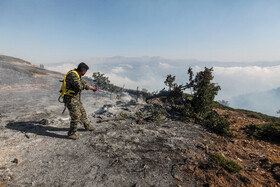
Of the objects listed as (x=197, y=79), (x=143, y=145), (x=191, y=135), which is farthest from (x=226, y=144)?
(x=197, y=79)

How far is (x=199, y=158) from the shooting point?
5.22 m

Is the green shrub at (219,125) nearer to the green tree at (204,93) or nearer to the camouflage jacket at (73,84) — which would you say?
the green tree at (204,93)

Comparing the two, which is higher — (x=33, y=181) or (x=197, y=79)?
(x=197, y=79)

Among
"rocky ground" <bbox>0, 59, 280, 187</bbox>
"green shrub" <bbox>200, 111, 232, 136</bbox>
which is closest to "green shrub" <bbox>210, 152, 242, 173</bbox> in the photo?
"rocky ground" <bbox>0, 59, 280, 187</bbox>

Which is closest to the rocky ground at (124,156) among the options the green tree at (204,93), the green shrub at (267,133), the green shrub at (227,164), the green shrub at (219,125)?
the green shrub at (227,164)

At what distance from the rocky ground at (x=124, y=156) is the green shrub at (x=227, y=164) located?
157mm

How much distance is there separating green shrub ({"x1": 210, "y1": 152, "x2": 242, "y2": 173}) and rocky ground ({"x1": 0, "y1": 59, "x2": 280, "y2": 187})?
0.51ft

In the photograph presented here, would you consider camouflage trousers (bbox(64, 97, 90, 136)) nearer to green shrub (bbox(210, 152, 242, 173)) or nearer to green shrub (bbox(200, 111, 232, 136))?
green shrub (bbox(210, 152, 242, 173))

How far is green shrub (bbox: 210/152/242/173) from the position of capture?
14.7 ft

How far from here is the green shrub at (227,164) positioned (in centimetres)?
448

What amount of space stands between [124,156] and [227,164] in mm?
3407

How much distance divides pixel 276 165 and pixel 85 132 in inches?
294

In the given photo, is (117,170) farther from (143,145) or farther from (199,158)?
(199,158)

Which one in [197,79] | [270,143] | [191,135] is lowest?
[270,143]
